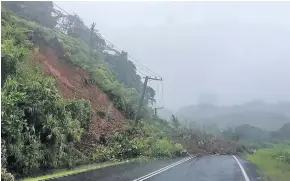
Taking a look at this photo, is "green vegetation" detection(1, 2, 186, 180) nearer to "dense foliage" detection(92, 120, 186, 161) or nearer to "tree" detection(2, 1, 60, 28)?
"dense foliage" detection(92, 120, 186, 161)

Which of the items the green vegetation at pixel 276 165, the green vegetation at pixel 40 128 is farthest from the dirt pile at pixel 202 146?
the green vegetation at pixel 40 128

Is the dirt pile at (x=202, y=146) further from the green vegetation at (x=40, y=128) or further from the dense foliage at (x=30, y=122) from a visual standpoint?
the dense foliage at (x=30, y=122)

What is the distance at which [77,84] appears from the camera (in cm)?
3559

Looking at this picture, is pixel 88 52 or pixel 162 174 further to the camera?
pixel 88 52

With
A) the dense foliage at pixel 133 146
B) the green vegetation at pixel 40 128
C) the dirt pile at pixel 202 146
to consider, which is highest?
the green vegetation at pixel 40 128

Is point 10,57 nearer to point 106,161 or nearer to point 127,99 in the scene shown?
point 106,161

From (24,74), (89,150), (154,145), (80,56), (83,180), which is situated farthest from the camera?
(80,56)

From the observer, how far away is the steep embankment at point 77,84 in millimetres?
32344

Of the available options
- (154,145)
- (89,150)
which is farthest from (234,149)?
(89,150)

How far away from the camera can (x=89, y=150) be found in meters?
25.0

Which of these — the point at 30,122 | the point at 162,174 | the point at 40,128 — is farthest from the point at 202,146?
the point at 30,122

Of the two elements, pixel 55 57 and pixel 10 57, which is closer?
pixel 10 57

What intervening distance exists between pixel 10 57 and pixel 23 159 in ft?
18.5

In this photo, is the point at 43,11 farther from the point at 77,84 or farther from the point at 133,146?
the point at 133,146
